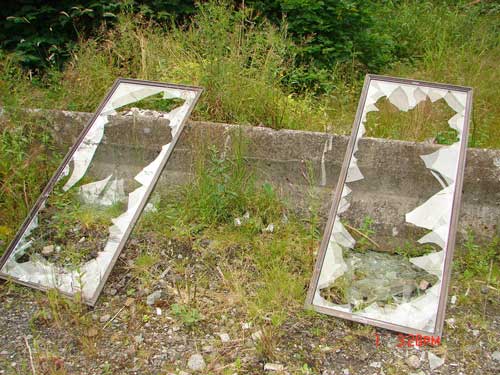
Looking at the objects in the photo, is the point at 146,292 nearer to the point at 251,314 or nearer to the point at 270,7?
the point at 251,314

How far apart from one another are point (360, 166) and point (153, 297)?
60.6 inches

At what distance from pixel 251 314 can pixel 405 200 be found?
4.30 feet

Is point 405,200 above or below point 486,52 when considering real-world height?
below

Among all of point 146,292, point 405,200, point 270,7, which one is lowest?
point 146,292

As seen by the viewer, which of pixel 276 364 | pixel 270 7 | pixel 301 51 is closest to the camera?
pixel 276 364

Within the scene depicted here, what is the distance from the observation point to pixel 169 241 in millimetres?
3285

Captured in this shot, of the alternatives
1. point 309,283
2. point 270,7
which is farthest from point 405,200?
point 270,7

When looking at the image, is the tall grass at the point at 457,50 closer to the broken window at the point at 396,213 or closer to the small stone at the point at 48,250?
the broken window at the point at 396,213

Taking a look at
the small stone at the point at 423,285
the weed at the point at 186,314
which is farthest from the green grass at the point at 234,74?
the weed at the point at 186,314

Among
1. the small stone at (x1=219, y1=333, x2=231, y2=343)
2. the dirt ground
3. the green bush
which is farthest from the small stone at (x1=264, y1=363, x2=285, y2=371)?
the green bush

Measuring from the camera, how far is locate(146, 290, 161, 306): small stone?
2.83 meters

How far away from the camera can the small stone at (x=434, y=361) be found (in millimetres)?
2441

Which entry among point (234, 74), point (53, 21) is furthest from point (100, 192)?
point (53, 21)

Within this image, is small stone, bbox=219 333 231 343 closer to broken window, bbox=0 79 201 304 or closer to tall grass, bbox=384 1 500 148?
broken window, bbox=0 79 201 304
